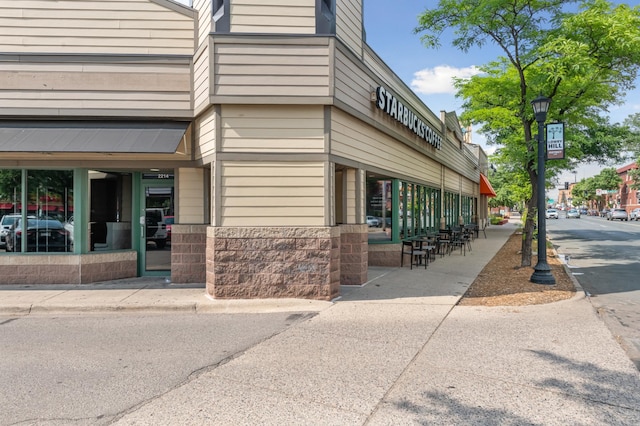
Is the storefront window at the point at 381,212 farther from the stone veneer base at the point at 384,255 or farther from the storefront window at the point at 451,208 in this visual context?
Result: the storefront window at the point at 451,208

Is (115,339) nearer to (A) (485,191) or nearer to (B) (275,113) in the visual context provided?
(B) (275,113)

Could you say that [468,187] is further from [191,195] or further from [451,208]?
[191,195]

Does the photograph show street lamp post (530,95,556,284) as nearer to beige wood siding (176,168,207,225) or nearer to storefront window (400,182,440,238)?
storefront window (400,182,440,238)

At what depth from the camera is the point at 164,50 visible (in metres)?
9.05

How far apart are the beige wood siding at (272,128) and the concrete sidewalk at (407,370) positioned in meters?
2.77

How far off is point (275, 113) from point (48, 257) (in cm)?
572

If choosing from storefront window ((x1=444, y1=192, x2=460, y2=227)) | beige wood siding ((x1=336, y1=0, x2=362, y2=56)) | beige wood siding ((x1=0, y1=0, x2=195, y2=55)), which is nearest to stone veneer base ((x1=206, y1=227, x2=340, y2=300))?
beige wood siding ((x1=336, y1=0, x2=362, y2=56))

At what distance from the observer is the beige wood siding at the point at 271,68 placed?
7660mm

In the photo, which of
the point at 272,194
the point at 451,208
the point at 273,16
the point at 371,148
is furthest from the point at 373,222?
the point at 451,208

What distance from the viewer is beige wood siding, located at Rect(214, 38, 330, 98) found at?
7.66m

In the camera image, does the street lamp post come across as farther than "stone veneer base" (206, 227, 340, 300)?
Yes

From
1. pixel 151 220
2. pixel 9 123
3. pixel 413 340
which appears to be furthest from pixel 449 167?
pixel 9 123

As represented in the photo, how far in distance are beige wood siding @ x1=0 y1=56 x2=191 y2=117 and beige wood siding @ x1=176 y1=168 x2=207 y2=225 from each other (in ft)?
4.27

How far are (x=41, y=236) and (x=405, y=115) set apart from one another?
9.18 metres
